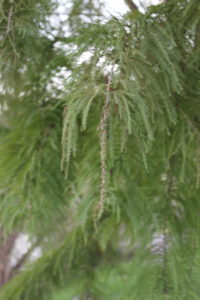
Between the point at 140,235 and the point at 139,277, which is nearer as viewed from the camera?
the point at 139,277

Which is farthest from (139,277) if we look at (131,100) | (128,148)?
(131,100)

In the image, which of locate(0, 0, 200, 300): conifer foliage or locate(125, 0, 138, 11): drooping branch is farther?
locate(125, 0, 138, 11): drooping branch

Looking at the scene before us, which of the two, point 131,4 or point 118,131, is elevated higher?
point 131,4

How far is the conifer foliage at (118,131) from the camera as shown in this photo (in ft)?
2.55

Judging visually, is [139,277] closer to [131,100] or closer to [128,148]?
[128,148]

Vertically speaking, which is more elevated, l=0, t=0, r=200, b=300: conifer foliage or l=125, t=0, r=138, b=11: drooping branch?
l=125, t=0, r=138, b=11: drooping branch

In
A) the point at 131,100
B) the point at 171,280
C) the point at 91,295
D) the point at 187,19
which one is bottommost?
the point at 171,280

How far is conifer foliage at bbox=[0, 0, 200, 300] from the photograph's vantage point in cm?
78

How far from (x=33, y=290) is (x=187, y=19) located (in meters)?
1.16

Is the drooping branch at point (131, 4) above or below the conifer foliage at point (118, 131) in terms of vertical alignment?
above

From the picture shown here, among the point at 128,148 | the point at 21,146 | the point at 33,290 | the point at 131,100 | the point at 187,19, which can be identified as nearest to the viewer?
the point at 131,100

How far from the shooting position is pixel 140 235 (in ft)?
3.63

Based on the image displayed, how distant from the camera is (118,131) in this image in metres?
1.09

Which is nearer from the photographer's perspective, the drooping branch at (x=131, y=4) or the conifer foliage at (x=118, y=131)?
the conifer foliage at (x=118, y=131)
